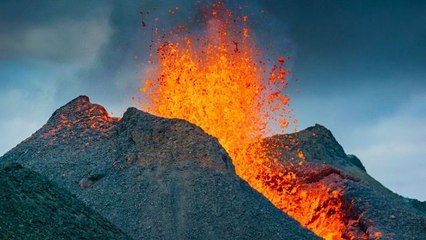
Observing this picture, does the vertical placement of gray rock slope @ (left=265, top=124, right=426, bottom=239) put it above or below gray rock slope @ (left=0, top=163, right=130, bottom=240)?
above

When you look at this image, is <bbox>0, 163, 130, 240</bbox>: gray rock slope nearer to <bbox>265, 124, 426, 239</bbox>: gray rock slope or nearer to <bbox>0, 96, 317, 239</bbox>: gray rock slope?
<bbox>0, 96, 317, 239</bbox>: gray rock slope

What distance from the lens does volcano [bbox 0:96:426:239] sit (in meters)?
25.4

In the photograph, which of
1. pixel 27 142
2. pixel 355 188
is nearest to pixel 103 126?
pixel 27 142

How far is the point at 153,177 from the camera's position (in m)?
27.7

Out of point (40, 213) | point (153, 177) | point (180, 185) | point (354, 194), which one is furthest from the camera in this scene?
point (354, 194)

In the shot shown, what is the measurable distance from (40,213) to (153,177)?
1052 cm

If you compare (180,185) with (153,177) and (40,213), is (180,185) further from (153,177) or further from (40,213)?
(40,213)

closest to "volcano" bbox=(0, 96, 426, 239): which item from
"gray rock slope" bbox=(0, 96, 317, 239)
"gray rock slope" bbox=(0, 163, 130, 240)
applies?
"gray rock slope" bbox=(0, 96, 317, 239)

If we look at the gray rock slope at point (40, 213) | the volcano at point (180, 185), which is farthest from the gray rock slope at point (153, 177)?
the gray rock slope at point (40, 213)

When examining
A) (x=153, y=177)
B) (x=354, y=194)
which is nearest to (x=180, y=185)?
(x=153, y=177)

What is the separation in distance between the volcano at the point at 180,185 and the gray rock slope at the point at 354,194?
0.21 ft

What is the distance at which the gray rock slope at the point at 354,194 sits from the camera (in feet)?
101

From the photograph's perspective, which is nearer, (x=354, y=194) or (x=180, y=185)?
(x=180, y=185)

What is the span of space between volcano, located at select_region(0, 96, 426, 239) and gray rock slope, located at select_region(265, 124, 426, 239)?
0.06 meters
